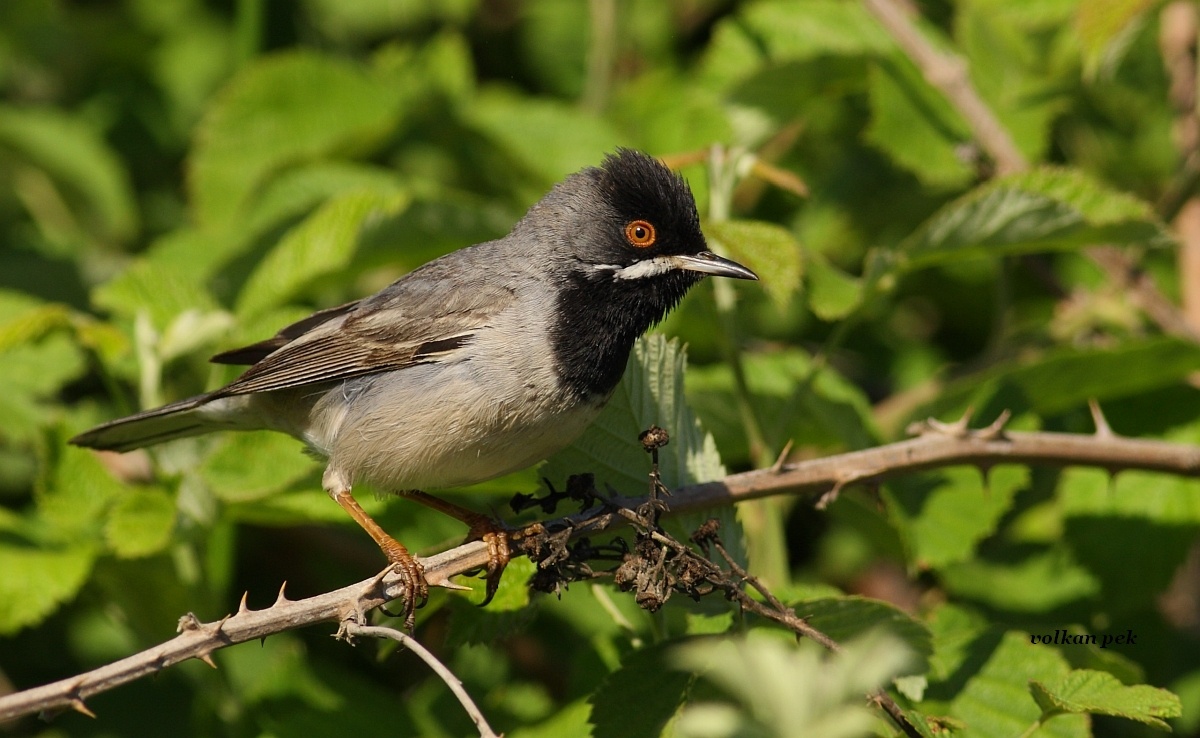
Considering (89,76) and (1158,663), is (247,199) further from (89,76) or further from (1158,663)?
(1158,663)

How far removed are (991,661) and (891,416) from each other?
174 centimetres

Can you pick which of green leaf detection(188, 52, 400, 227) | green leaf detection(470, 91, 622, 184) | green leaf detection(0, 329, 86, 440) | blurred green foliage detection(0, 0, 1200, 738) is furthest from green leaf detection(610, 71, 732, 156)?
green leaf detection(0, 329, 86, 440)

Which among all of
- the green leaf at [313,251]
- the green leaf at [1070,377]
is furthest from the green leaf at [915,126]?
the green leaf at [313,251]

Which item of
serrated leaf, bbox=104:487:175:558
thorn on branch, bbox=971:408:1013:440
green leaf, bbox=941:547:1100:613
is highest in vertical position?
thorn on branch, bbox=971:408:1013:440

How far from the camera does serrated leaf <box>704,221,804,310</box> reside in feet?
11.0

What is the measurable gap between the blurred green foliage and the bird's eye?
0.67ft

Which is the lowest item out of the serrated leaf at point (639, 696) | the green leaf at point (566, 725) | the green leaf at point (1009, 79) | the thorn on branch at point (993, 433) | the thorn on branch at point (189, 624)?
the green leaf at point (566, 725)

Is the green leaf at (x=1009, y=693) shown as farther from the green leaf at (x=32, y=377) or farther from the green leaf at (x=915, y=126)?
the green leaf at (x=32, y=377)

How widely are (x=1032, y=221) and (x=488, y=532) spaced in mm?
1872

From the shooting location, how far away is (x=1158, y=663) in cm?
421

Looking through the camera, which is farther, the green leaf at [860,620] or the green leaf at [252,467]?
the green leaf at [252,467]

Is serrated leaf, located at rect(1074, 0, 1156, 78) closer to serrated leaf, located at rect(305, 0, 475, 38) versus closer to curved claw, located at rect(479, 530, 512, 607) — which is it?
curved claw, located at rect(479, 530, 512, 607)

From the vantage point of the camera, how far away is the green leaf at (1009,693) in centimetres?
306

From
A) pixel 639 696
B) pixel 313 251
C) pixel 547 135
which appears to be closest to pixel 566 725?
pixel 639 696
